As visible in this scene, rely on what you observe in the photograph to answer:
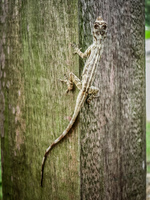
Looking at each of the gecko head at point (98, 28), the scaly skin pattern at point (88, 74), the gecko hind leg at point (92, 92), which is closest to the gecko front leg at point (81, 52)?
the scaly skin pattern at point (88, 74)

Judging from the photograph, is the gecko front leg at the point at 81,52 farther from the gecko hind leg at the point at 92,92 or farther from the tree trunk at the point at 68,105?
the gecko hind leg at the point at 92,92

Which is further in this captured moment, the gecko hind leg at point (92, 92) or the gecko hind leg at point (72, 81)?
the gecko hind leg at point (92, 92)

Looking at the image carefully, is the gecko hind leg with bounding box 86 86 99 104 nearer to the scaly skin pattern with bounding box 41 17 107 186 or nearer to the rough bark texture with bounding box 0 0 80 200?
the scaly skin pattern with bounding box 41 17 107 186

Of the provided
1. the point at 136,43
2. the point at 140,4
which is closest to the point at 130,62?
the point at 136,43

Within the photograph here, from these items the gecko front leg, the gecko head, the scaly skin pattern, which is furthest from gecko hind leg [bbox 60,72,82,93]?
Answer: the gecko head

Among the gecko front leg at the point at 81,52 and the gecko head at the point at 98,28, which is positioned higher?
the gecko head at the point at 98,28

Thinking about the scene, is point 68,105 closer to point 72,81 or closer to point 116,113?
point 72,81

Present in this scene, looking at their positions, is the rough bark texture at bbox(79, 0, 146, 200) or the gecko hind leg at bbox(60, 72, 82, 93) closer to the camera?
the gecko hind leg at bbox(60, 72, 82, 93)

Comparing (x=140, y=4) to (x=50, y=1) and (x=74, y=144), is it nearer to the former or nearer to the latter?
(x=50, y=1)
